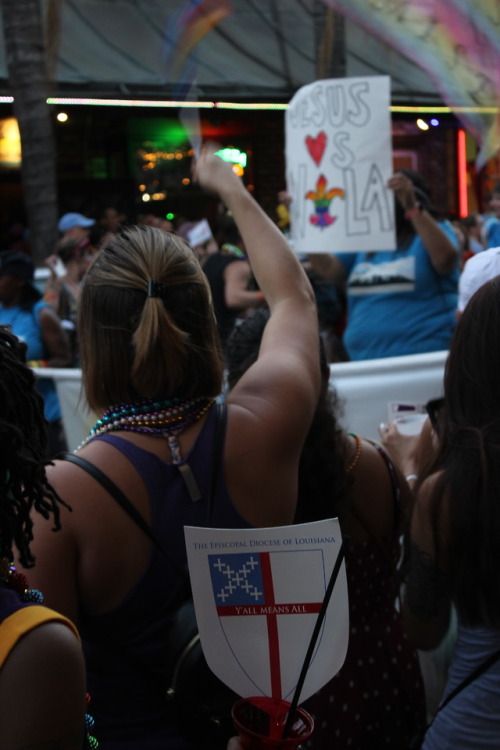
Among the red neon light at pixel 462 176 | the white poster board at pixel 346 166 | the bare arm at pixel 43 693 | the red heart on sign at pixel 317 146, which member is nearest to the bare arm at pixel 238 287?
the white poster board at pixel 346 166

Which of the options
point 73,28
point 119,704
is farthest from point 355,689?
point 73,28

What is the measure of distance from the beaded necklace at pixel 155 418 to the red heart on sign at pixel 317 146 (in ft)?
10.5

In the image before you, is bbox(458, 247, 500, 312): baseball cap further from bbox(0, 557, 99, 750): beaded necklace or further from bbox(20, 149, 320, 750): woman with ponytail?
bbox(0, 557, 99, 750): beaded necklace

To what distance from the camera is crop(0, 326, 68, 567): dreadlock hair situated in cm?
122

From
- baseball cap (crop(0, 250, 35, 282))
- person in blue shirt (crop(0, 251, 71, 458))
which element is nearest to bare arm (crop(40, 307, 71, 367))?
person in blue shirt (crop(0, 251, 71, 458))

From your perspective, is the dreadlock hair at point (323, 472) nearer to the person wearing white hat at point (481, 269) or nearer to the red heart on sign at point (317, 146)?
the person wearing white hat at point (481, 269)

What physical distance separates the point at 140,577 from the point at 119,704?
23 centimetres

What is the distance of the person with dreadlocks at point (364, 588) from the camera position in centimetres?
195

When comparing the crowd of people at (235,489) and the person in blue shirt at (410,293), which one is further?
the person in blue shirt at (410,293)

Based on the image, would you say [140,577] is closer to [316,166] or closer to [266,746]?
[266,746]

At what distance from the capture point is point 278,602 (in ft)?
3.92

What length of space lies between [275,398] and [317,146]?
126 inches

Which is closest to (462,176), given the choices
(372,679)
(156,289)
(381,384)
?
(381,384)

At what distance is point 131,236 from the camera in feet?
6.11
